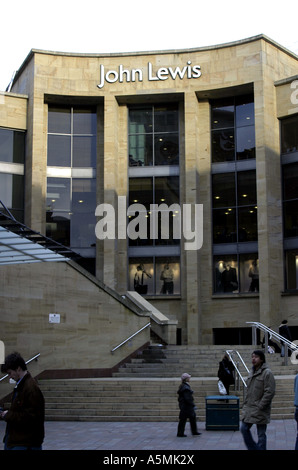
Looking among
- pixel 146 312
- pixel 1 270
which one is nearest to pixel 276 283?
pixel 146 312

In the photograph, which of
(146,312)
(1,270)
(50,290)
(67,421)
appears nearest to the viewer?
(67,421)

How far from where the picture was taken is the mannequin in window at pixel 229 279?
3134cm

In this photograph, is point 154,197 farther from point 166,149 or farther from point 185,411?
point 185,411

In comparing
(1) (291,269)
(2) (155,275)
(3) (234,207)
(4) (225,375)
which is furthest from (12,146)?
(4) (225,375)

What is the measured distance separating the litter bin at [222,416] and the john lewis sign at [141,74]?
67.2 ft

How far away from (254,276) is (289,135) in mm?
6817

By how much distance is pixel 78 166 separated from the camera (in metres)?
33.0

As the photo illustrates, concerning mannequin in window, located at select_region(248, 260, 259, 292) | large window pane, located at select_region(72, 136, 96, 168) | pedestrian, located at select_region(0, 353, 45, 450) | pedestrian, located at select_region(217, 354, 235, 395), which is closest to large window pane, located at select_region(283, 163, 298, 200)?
mannequin in window, located at select_region(248, 260, 259, 292)

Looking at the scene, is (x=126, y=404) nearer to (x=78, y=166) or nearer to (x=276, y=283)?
(x=276, y=283)

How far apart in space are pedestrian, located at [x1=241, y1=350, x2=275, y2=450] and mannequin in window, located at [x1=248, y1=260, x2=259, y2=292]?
70.8 feet

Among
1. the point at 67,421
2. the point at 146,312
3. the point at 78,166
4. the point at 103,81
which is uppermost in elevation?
the point at 103,81

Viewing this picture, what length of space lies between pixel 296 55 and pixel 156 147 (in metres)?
8.31

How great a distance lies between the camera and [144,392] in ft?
62.1

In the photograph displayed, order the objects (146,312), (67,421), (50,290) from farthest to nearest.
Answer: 1. (146,312)
2. (50,290)
3. (67,421)
